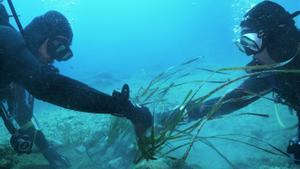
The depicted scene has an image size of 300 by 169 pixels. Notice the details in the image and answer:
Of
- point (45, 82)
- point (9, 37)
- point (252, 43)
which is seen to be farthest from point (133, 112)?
point (252, 43)

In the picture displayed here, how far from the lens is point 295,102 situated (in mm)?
4035

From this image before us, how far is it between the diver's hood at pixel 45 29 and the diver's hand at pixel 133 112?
138 cm

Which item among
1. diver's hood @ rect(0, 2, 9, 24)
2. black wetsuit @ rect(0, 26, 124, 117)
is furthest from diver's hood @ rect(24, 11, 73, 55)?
black wetsuit @ rect(0, 26, 124, 117)

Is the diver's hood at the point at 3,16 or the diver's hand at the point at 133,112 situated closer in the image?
the diver's hand at the point at 133,112

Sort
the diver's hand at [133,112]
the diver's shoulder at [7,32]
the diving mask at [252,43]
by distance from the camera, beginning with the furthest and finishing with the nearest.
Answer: the diving mask at [252,43], the diver's hand at [133,112], the diver's shoulder at [7,32]

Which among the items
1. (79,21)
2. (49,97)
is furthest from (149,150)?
(79,21)

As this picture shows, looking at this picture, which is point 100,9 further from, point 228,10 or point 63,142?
point 63,142

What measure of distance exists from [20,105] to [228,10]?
88852 millimetres

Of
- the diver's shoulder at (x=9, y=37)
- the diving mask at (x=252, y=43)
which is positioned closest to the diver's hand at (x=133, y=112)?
the diver's shoulder at (x=9, y=37)

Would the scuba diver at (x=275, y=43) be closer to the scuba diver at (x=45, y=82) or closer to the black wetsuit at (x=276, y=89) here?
the black wetsuit at (x=276, y=89)

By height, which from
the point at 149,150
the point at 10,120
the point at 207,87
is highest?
the point at 149,150

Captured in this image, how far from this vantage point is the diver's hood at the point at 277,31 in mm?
4098

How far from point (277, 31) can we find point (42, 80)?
2921mm

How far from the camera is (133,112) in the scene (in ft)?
11.6
